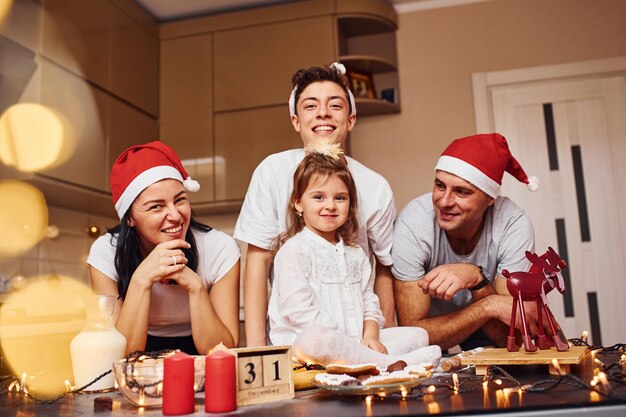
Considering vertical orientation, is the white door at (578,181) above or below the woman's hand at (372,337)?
above

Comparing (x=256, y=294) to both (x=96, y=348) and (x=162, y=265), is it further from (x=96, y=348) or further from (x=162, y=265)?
(x=96, y=348)

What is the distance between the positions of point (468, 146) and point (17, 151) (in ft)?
6.39

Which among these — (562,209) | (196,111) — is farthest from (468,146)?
(196,111)

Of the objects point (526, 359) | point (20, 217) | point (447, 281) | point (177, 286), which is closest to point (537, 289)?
point (526, 359)

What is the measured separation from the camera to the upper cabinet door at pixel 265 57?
11.7ft

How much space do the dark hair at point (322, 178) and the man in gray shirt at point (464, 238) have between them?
7.8 inches

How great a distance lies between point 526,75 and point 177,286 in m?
2.78

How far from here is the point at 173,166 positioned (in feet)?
5.21

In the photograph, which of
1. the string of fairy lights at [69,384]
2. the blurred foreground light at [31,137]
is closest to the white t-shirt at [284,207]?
the string of fairy lights at [69,384]

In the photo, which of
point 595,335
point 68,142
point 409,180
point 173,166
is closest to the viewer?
point 173,166

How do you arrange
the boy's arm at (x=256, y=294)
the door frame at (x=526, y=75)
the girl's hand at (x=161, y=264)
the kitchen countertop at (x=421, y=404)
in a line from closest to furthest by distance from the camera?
1. the kitchen countertop at (x=421, y=404)
2. the girl's hand at (x=161, y=264)
3. the boy's arm at (x=256, y=294)
4. the door frame at (x=526, y=75)

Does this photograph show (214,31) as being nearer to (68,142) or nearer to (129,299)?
(68,142)

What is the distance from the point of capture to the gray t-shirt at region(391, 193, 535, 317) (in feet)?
5.98

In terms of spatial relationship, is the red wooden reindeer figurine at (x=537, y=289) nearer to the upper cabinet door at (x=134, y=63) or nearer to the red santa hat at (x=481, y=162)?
the red santa hat at (x=481, y=162)
